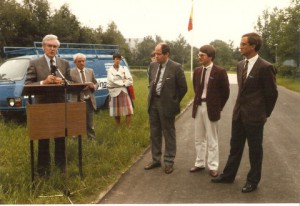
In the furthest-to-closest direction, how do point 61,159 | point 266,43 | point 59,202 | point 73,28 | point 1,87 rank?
point 266,43
point 73,28
point 1,87
point 61,159
point 59,202

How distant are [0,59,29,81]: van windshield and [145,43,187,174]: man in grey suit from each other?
4506 millimetres

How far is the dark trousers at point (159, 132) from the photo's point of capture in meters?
6.19

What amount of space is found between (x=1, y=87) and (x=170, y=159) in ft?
16.4

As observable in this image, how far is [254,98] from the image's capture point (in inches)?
197

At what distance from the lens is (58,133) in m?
4.83

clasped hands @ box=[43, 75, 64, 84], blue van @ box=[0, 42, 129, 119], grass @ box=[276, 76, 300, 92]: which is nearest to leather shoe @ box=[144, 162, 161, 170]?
clasped hands @ box=[43, 75, 64, 84]

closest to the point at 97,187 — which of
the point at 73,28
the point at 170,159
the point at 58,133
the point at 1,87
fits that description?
the point at 58,133

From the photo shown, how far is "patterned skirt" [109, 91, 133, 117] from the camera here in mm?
9023

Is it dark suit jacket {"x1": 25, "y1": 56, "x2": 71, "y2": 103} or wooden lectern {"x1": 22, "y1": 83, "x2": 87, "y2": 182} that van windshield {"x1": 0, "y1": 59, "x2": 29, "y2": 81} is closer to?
dark suit jacket {"x1": 25, "y1": 56, "x2": 71, "y2": 103}

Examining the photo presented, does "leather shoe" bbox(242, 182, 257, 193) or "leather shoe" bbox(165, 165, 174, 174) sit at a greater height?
"leather shoe" bbox(242, 182, 257, 193)

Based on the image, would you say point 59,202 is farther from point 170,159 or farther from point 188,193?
point 170,159

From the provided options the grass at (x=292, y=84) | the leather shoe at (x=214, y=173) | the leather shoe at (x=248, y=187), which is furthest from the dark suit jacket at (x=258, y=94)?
the grass at (x=292, y=84)

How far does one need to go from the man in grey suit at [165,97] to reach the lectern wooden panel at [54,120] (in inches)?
61.9

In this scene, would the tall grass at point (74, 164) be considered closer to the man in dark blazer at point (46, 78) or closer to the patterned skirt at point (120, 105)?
the man in dark blazer at point (46, 78)
